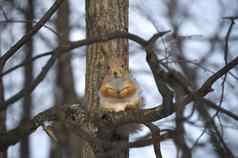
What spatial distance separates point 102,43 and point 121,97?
0.75 m

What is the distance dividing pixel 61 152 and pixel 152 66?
6.74m

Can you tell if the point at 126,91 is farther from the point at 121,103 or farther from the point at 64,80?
the point at 64,80

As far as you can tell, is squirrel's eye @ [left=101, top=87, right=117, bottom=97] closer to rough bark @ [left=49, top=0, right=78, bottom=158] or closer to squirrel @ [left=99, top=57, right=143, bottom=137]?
squirrel @ [left=99, top=57, right=143, bottom=137]

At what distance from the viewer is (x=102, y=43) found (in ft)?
14.9

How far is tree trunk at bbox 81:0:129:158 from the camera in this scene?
4.48 m

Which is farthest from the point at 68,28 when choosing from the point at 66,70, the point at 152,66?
the point at 152,66

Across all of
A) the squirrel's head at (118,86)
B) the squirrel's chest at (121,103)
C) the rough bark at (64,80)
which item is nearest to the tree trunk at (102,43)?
the squirrel's head at (118,86)

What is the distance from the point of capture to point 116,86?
3.89 m

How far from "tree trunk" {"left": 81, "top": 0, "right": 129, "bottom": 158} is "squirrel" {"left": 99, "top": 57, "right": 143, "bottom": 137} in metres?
0.48

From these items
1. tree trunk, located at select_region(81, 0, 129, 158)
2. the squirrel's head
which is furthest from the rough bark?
the squirrel's head

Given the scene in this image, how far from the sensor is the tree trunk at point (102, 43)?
4.48m

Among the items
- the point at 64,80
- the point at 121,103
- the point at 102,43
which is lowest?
the point at 64,80

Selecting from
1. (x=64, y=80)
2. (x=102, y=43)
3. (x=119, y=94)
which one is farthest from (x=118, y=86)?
(x=64, y=80)

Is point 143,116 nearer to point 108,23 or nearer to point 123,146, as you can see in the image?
point 123,146
